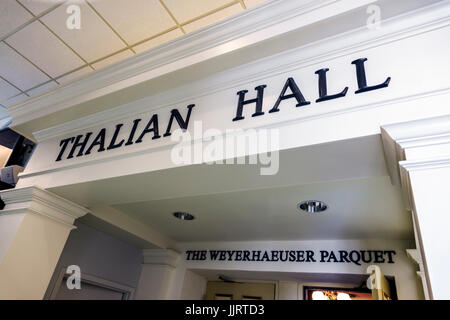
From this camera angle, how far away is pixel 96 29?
2062 mm

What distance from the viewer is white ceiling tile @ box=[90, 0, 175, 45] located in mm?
1879

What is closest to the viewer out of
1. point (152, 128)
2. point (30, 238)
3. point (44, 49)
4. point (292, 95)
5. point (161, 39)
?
point (292, 95)

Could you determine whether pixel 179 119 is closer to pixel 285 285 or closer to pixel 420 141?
pixel 420 141

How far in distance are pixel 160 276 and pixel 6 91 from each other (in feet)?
8.14

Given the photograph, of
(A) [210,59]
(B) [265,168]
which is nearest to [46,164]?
(A) [210,59]

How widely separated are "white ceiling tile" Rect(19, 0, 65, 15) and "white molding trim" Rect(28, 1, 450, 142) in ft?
1.65

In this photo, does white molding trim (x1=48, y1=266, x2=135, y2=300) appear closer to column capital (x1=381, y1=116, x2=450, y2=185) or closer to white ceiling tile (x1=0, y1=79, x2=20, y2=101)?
white ceiling tile (x1=0, y1=79, x2=20, y2=101)

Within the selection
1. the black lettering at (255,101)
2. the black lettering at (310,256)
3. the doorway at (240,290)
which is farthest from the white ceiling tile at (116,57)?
the doorway at (240,290)

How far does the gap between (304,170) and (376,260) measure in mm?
1928

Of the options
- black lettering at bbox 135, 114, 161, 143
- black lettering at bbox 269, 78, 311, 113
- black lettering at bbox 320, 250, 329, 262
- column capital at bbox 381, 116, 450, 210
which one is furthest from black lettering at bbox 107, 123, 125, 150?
black lettering at bbox 320, 250, 329, 262

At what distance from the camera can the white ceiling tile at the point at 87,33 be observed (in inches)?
77.5

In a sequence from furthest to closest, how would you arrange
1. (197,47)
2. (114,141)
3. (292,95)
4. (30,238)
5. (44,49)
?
1. (44,49)
2. (30,238)
3. (114,141)
4. (197,47)
5. (292,95)

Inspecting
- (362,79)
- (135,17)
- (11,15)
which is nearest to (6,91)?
(11,15)

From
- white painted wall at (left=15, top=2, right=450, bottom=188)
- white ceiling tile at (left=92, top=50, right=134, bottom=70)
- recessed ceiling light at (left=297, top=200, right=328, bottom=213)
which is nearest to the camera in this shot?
white painted wall at (left=15, top=2, right=450, bottom=188)
